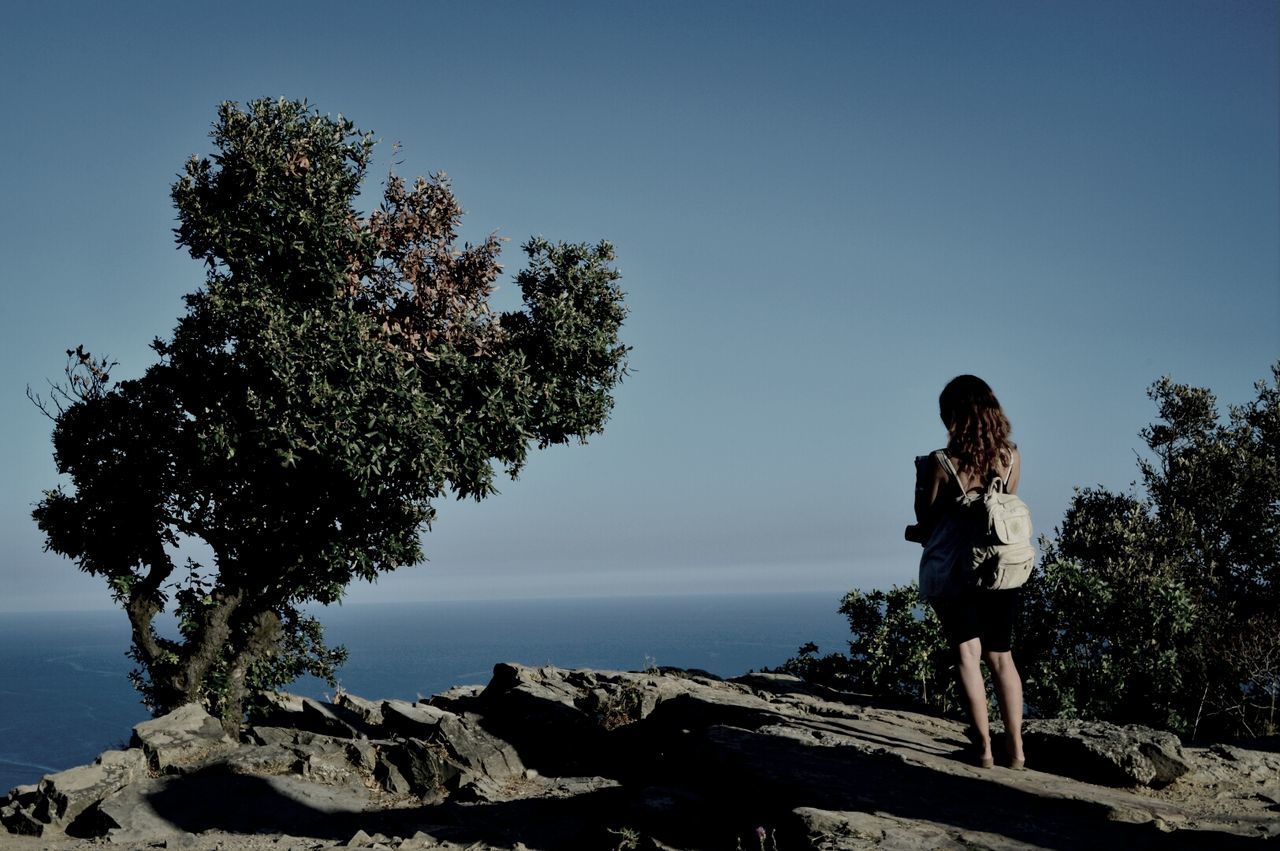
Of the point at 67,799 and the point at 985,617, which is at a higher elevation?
the point at 985,617

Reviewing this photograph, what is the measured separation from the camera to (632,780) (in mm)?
11266

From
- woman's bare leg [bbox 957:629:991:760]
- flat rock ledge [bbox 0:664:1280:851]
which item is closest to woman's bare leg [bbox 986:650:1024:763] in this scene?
woman's bare leg [bbox 957:629:991:760]

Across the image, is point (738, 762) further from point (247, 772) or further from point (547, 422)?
point (547, 422)

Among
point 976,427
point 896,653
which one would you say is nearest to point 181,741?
point 976,427

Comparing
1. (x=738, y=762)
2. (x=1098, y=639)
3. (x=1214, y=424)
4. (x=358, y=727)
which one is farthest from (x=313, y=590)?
(x=1214, y=424)

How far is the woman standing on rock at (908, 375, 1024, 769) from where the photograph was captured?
6953mm

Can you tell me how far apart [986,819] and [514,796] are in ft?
25.2

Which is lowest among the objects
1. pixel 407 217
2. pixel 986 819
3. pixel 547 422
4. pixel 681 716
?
pixel 681 716

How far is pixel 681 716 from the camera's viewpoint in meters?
12.8

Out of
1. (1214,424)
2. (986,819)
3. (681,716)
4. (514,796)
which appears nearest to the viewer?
(986,819)

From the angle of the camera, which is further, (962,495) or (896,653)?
(896,653)

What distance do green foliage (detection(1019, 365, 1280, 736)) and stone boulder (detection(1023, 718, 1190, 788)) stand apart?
1205 centimetres

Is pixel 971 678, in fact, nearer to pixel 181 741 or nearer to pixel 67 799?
pixel 67 799

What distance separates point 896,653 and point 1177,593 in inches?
296
